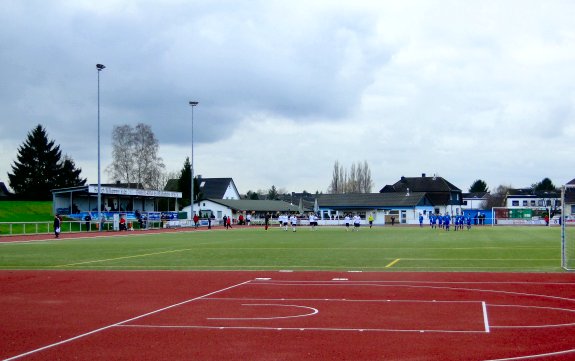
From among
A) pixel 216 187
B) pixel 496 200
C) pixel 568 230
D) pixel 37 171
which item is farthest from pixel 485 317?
pixel 496 200

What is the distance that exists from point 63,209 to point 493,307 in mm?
63403

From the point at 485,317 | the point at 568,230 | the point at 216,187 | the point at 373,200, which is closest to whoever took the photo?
the point at 485,317

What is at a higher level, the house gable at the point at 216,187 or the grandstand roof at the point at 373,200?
the house gable at the point at 216,187

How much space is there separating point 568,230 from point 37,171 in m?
67.7

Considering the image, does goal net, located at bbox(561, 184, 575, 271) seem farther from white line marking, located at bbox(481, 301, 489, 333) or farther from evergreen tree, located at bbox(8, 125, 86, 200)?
evergreen tree, located at bbox(8, 125, 86, 200)

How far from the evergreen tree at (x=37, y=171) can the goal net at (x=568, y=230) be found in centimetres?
6555

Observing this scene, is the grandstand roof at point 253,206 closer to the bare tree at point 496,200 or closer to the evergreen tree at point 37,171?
the evergreen tree at point 37,171

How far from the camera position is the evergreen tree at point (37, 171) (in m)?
87.5

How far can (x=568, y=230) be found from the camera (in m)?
56.9

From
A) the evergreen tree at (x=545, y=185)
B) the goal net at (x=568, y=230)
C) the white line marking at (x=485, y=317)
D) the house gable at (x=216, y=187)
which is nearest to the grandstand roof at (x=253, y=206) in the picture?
the house gable at (x=216, y=187)

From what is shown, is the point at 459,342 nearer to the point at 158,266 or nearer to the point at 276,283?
the point at 276,283

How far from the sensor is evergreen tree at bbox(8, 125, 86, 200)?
87.5 metres

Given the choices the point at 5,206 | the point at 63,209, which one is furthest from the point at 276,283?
the point at 5,206

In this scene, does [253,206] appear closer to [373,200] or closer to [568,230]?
[373,200]
